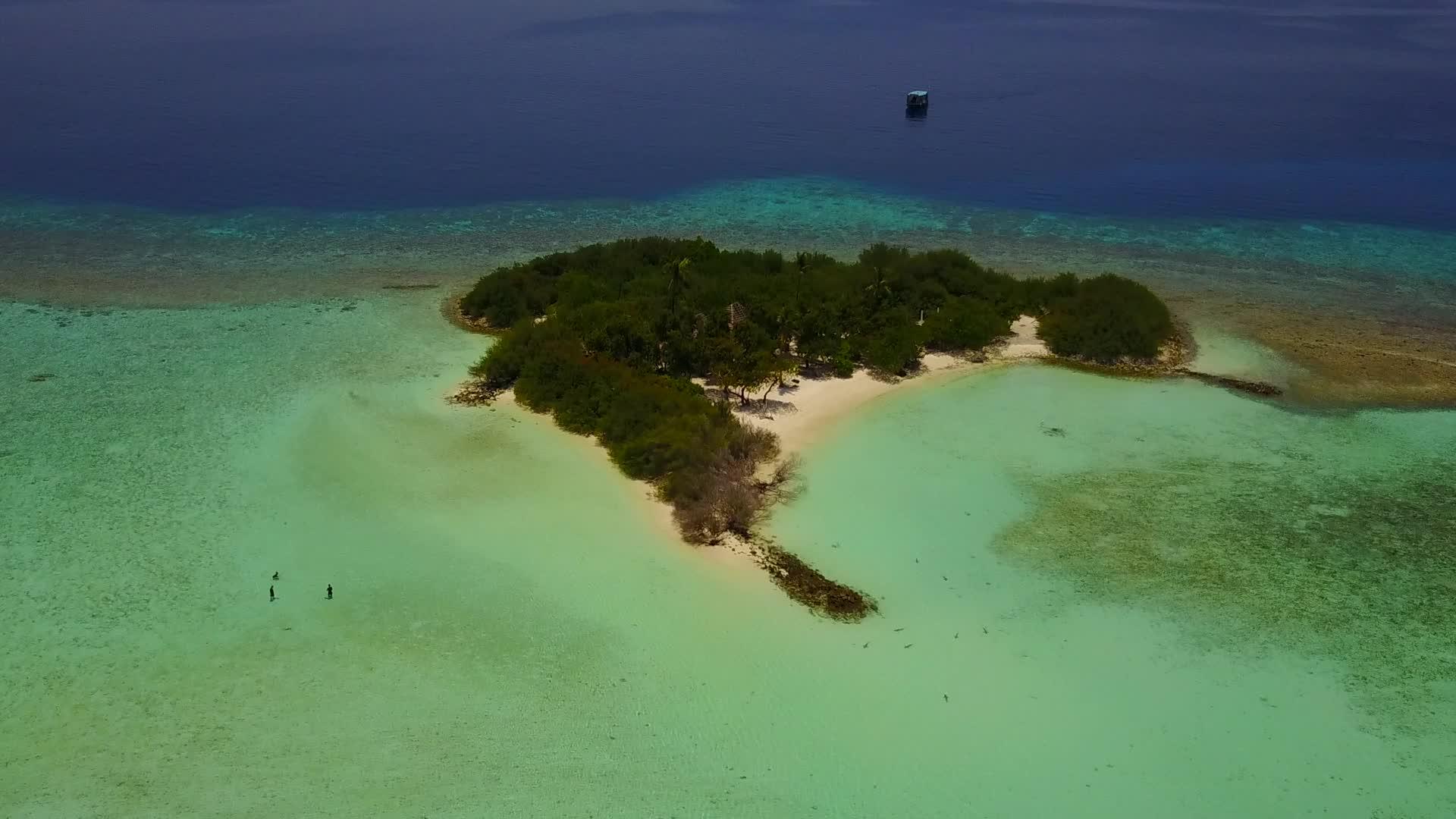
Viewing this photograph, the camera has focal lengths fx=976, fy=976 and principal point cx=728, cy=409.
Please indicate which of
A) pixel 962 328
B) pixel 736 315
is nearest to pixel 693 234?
pixel 736 315

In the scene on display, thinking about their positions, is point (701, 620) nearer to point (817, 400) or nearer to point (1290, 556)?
point (817, 400)

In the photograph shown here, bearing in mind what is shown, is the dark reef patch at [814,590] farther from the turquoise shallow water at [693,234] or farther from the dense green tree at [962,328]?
the turquoise shallow water at [693,234]

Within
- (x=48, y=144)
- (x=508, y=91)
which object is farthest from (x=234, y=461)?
(x=508, y=91)

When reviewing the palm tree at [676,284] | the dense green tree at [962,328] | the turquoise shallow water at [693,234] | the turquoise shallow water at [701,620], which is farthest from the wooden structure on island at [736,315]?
the turquoise shallow water at [693,234]

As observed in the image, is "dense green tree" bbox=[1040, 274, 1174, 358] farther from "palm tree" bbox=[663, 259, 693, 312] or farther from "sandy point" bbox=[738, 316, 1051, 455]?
"palm tree" bbox=[663, 259, 693, 312]

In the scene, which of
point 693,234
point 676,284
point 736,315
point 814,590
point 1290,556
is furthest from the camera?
point 693,234

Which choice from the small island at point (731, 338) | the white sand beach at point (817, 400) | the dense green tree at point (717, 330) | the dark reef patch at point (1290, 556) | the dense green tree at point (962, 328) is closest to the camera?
the dark reef patch at point (1290, 556)

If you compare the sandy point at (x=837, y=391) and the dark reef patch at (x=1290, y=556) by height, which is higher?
the sandy point at (x=837, y=391)
